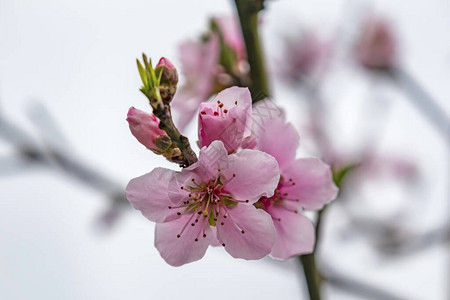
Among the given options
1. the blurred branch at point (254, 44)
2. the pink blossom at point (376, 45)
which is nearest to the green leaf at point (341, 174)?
the blurred branch at point (254, 44)

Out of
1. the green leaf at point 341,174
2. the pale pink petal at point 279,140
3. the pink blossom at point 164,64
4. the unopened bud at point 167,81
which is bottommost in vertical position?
the green leaf at point 341,174

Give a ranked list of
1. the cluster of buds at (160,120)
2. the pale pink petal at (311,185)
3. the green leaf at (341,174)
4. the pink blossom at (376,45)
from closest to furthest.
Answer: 1. the cluster of buds at (160,120)
2. the pale pink petal at (311,185)
3. the green leaf at (341,174)
4. the pink blossom at (376,45)

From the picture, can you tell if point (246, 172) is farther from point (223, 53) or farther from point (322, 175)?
point (223, 53)

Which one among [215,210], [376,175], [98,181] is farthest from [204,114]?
[376,175]

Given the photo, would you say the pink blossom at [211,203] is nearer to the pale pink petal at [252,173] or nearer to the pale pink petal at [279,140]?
the pale pink petal at [252,173]

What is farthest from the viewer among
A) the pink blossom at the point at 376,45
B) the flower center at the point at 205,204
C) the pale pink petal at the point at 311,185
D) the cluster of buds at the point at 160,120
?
the pink blossom at the point at 376,45

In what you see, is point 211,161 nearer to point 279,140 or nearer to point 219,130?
point 219,130

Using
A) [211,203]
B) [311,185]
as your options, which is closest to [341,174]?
[311,185]
